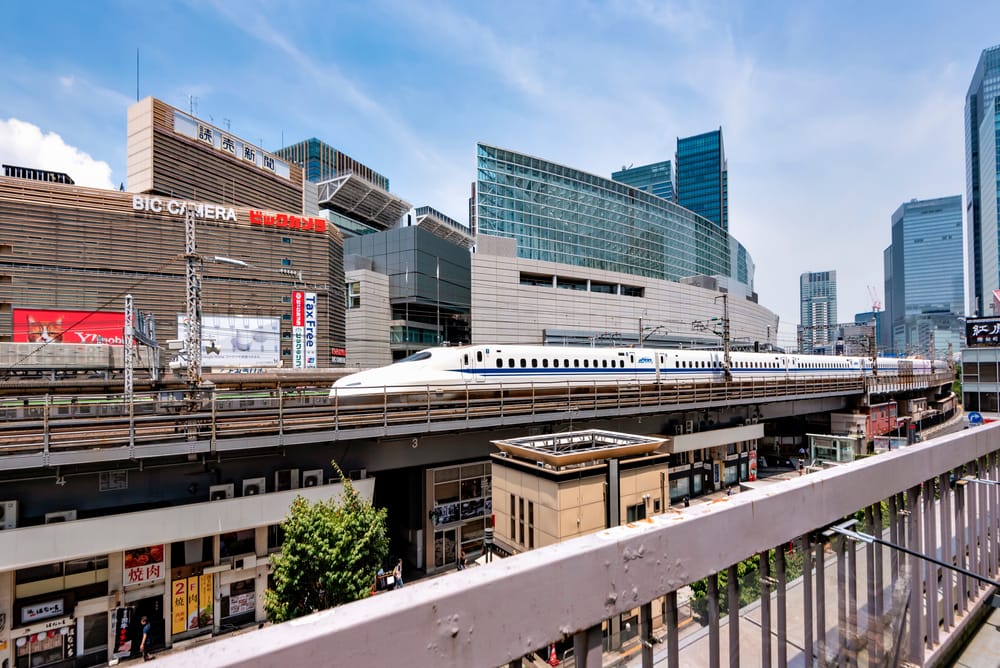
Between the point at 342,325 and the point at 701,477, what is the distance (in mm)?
39286

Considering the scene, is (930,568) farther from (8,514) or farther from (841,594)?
(8,514)

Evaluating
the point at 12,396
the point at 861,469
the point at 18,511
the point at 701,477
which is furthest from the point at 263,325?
the point at 861,469

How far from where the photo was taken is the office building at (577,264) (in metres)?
67.2

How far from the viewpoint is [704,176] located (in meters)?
186

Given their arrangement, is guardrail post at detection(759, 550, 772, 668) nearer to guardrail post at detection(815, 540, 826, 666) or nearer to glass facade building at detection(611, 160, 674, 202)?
guardrail post at detection(815, 540, 826, 666)

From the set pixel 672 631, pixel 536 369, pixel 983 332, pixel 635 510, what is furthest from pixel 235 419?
pixel 983 332

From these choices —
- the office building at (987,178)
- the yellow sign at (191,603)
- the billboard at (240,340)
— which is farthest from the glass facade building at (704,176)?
the yellow sign at (191,603)

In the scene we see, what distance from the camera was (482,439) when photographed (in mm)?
21094

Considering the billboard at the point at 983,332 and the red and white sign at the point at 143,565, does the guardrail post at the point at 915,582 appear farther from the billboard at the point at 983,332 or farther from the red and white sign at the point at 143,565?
the billboard at the point at 983,332

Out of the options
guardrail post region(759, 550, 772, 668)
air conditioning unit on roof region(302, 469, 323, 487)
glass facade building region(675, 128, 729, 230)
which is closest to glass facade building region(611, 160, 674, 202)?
glass facade building region(675, 128, 729, 230)

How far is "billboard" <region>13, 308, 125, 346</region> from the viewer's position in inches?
1428

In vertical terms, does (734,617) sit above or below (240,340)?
below

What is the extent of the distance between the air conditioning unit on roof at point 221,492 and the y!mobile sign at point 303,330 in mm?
31911

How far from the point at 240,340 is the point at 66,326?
40.4ft
